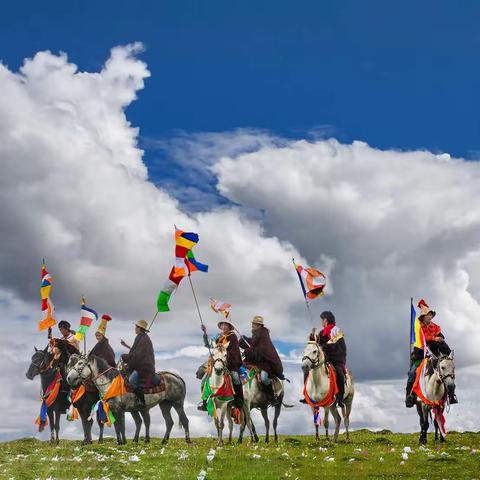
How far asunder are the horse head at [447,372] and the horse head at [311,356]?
15.5ft

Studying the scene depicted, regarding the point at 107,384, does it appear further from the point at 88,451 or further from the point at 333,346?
the point at 333,346

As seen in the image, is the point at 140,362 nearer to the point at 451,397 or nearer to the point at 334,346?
the point at 334,346

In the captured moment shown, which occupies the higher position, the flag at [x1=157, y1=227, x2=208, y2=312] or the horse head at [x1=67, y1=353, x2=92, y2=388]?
the flag at [x1=157, y1=227, x2=208, y2=312]

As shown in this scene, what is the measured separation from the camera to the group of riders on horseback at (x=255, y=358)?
96.0 ft

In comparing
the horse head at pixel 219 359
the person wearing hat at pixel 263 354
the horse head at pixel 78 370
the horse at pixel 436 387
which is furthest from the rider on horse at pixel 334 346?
the horse head at pixel 78 370

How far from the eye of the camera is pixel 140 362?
31.5m

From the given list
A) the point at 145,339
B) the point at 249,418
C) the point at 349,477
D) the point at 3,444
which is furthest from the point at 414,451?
the point at 3,444

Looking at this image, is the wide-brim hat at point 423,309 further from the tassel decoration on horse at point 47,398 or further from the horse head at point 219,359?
the tassel decoration on horse at point 47,398

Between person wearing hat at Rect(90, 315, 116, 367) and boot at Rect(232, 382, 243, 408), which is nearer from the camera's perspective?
boot at Rect(232, 382, 243, 408)

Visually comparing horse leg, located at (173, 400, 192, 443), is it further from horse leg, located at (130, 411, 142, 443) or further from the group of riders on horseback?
horse leg, located at (130, 411, 142, 443)

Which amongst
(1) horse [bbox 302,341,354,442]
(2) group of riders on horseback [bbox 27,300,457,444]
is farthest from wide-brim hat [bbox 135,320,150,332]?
A: (1) horse [bbox 302,341,354,442]

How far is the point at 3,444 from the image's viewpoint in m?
35.7

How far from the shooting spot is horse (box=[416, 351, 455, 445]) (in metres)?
28.5

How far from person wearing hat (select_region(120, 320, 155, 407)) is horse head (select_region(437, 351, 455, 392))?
12.2m
